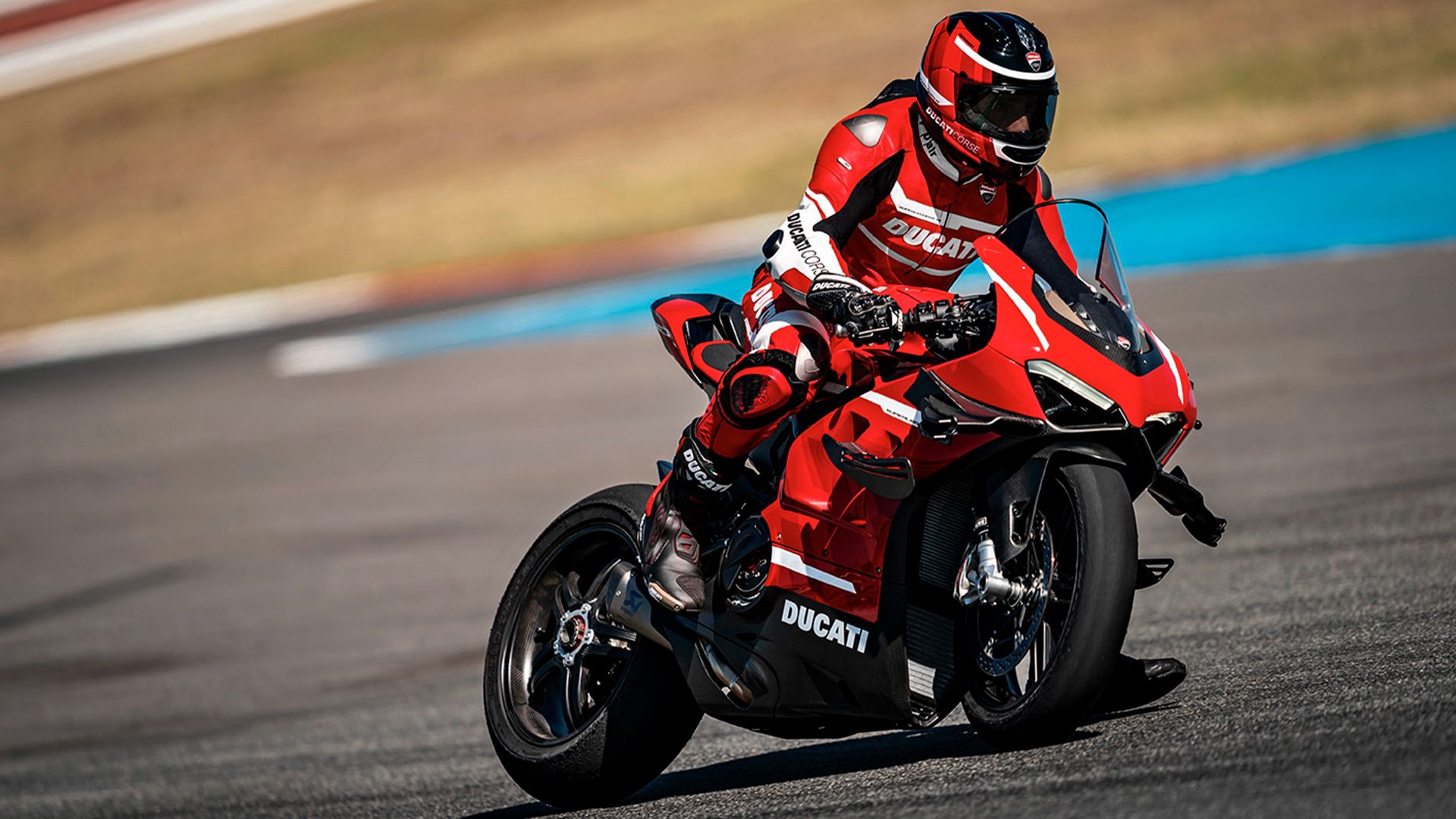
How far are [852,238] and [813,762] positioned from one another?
1.60 m

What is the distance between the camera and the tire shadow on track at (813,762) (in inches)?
202

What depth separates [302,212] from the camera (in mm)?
28172

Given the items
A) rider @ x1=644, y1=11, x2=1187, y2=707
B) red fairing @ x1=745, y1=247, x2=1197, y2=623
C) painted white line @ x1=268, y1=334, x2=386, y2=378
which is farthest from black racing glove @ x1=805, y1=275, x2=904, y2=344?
painted white line @ x1=268, y1=334, x2=386, y2=378

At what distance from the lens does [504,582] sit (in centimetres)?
1025

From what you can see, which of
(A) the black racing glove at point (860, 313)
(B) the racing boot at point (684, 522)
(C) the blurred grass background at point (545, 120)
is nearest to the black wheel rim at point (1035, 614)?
(A) the black racing glove at point (860, 313)

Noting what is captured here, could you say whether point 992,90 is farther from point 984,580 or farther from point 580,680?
point 580,680

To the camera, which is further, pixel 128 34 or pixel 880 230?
pixel 128 34

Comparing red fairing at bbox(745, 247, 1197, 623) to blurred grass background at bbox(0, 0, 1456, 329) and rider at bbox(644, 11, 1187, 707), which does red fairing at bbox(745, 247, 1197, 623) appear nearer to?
rider at bbox(644, 11, 1187, 707)

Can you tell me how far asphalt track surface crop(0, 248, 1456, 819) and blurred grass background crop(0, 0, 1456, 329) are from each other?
6.56m

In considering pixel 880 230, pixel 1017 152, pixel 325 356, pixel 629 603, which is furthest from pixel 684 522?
pixel 325 356

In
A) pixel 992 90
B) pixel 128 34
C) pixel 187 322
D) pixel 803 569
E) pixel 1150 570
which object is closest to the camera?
pixel 1150 570

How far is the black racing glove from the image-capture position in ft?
15.0

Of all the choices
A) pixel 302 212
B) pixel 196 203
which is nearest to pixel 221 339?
pixel 302 212

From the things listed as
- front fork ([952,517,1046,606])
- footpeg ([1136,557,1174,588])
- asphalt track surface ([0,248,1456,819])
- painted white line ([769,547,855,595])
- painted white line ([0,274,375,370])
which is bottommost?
painted white line ([0,274,375,370])
